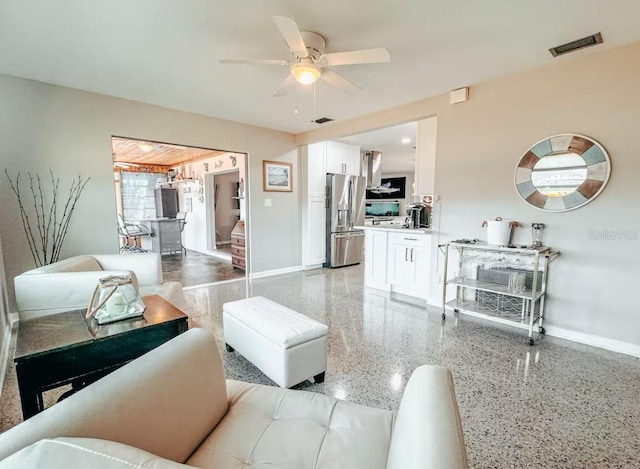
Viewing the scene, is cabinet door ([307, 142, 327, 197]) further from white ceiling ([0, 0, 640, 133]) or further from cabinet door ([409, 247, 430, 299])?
cabinet door ([409, 247, 430, 299])

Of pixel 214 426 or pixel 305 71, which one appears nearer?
pixel 214 426

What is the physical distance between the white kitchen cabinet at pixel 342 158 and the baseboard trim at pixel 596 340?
14.0 ft

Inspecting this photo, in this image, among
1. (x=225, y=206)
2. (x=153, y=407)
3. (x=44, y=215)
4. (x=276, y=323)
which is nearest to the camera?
(x=153, y=407)

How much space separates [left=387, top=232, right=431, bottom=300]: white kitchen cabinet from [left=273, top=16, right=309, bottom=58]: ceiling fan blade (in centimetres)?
260

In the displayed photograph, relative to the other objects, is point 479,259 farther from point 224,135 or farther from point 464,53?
point 224,135

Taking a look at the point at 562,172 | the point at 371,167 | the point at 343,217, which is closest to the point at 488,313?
the point at 562,172

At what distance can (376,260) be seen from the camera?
14.5 feet

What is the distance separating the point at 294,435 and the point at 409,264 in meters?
3.24

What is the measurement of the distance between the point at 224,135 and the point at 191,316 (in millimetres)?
2714

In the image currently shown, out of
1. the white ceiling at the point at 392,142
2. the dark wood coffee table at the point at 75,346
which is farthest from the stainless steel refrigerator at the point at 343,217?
the dark wood coffee table at the point at 75,346

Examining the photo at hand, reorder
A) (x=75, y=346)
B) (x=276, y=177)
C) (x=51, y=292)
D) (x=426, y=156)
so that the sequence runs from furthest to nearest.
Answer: (x=276, y=177) → (x=426, y=156) → (x=51, y=292) → (x=75, y=346)

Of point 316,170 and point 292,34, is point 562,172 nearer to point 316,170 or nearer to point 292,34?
point 292,34

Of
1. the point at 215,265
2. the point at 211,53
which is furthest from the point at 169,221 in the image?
the point at 211,53

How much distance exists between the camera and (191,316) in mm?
3338
